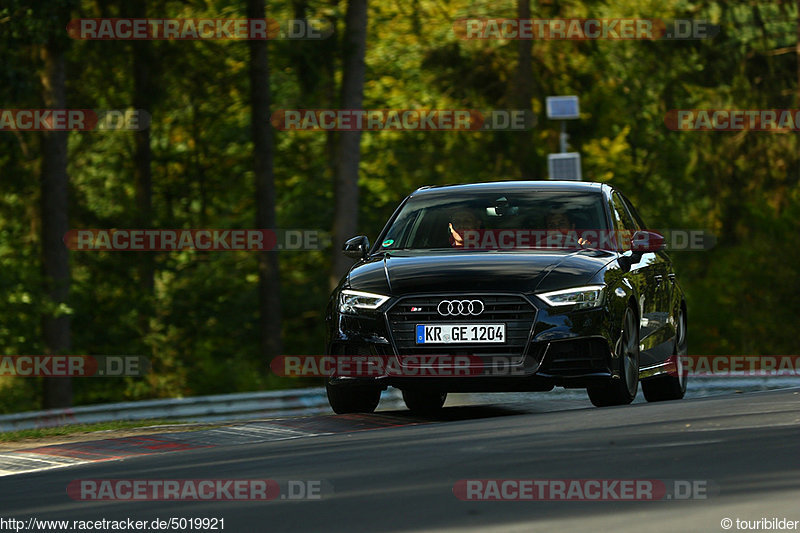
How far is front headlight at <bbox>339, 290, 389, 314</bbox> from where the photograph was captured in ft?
36.0

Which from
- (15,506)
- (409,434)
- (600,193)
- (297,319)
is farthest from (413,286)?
(297,319)

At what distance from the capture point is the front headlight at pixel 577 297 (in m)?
10.7

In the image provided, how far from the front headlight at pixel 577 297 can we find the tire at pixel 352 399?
1.80 meters

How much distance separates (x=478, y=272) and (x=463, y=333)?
0.45m

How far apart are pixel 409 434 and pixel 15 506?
2.95 meters

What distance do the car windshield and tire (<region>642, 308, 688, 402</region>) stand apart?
1.90 metres

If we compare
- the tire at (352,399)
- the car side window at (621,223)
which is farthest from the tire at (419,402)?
the car side window at (621,223)

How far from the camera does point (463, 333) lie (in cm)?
1071
